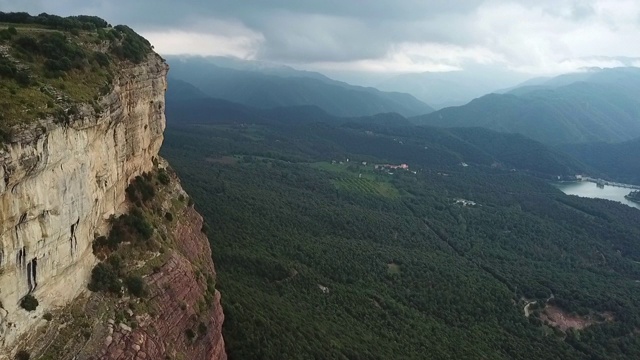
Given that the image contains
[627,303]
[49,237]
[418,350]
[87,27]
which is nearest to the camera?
[49,237]

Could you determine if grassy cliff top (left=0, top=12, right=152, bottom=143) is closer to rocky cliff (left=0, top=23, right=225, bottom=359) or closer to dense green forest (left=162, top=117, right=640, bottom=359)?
rocky cliff (left=0, top=23, right=225, bottom=359)

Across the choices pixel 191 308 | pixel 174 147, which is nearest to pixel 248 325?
pixel 191 308

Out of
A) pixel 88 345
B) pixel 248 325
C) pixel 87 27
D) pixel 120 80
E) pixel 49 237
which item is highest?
pixel 87 27

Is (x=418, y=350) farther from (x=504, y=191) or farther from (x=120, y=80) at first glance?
(x=504, y=191)

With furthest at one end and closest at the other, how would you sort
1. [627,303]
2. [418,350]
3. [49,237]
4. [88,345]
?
[627,303], [418,350], [88,345], [49,237]

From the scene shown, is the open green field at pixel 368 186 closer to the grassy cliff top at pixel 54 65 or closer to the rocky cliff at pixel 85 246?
the rocky cliff at pixel 85 246

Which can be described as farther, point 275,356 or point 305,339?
point 305,339

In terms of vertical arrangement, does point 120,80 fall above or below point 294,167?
above
